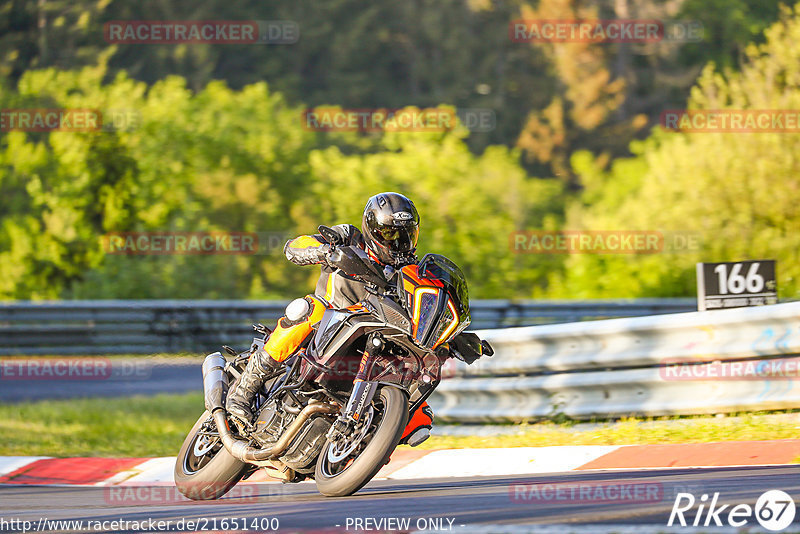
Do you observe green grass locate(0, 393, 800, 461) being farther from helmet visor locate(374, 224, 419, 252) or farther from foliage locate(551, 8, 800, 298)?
foliage locate(551, 8, 800, 298)

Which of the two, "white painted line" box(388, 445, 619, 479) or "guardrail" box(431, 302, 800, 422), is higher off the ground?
"guardrail" box(431, 302, 800, 422)

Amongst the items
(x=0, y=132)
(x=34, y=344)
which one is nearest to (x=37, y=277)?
(x=0, y=132)

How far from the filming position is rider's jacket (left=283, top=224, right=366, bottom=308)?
6234mm

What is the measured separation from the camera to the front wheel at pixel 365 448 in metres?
5.75

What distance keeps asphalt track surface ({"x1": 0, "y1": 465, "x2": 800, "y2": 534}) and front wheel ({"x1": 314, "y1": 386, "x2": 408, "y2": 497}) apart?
5.4 inches

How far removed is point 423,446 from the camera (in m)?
9.12

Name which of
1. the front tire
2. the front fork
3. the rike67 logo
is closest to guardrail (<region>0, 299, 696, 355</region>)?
the front tire

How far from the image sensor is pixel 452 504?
6.03 m

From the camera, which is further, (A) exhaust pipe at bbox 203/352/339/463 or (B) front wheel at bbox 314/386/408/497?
(A) exhaust pipe at bbox 203/352/339/463

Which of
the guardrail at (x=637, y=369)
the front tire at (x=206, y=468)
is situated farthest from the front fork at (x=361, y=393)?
the guardrail at (x=637, y=369)

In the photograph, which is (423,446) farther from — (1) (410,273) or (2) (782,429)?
(1) (410,273)
